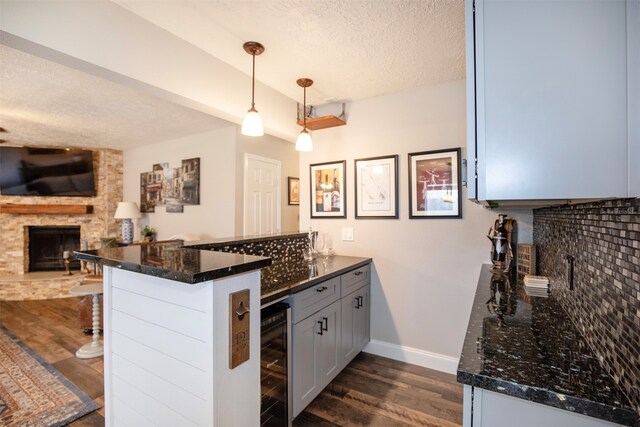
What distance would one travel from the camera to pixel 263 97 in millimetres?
2658

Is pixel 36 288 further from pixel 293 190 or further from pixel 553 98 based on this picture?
pixel 553 98

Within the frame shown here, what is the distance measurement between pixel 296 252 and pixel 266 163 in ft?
7.15

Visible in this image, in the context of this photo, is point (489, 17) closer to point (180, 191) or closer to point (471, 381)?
point (471, 381)

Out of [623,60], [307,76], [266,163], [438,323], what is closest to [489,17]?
[623,60]

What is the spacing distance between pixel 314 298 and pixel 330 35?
166cm

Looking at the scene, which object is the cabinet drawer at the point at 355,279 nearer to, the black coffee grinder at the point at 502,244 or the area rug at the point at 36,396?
the black coffee grinder at the point at 502,244

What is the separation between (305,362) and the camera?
1799 mm

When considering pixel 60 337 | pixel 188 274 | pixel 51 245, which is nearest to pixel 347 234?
pixel 188 274

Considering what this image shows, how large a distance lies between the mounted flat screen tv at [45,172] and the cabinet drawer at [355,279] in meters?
5.60

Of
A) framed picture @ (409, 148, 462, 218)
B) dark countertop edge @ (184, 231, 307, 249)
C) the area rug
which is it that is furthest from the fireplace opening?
framed picture @ (409, 148, 462, 218)

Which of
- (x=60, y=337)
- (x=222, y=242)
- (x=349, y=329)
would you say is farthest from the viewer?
(x=60, y=337)

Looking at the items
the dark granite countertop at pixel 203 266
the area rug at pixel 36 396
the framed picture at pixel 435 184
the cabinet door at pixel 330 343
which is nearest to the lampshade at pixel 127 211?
the area rug at pixel 36 396

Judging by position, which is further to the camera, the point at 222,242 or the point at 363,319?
the point at 363,319

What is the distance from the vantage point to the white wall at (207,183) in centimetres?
405
